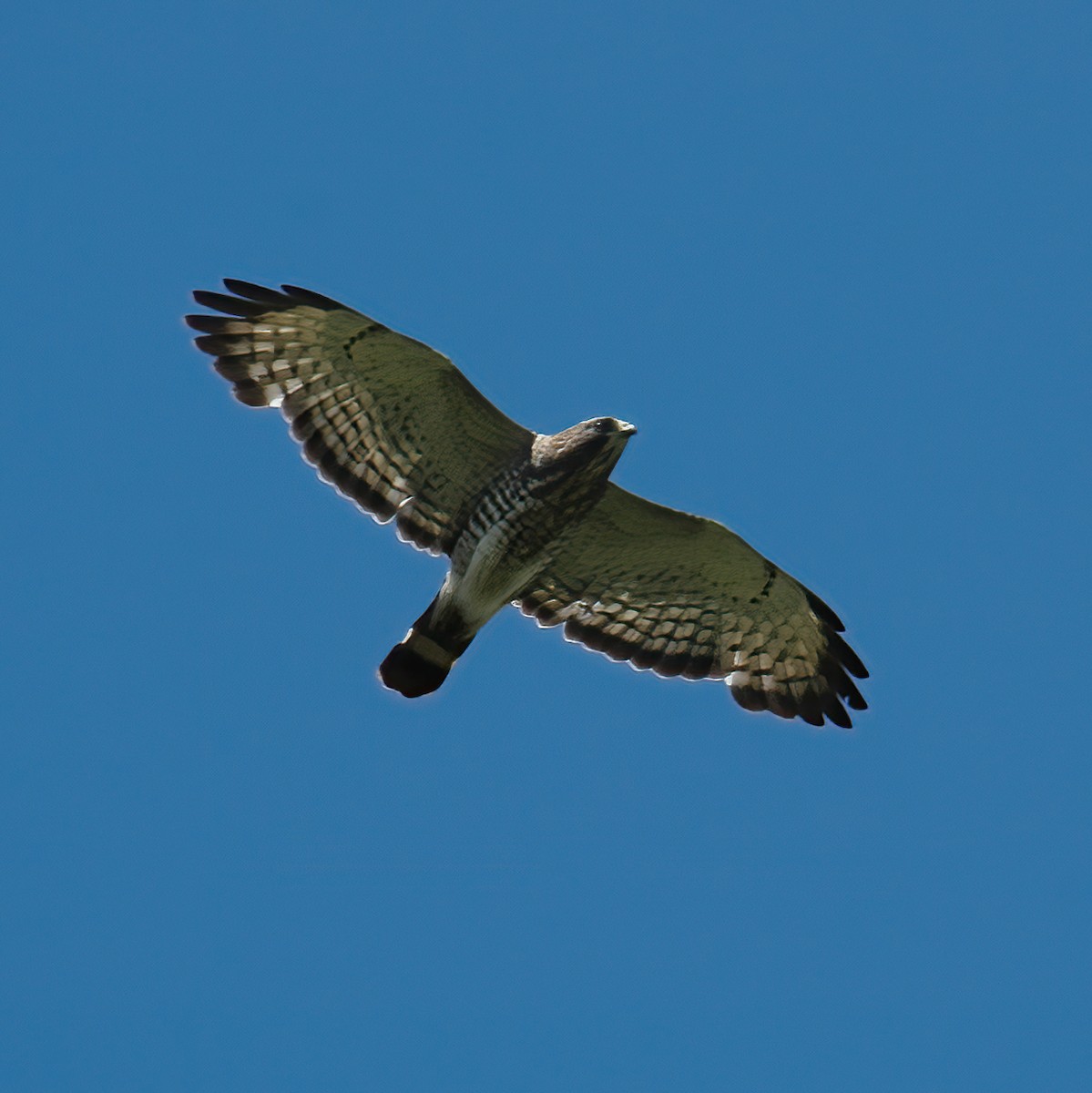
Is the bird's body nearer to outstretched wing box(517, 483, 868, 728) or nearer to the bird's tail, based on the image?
the bird's tail

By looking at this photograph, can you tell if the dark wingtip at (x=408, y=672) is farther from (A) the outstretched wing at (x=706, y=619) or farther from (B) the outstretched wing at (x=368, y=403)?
(A) the outstretched wing at (x=706, y=619)

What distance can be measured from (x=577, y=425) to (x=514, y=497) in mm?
730

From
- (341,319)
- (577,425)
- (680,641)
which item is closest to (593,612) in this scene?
(680,641)

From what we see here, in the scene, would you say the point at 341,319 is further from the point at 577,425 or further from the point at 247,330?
the point at 577,425

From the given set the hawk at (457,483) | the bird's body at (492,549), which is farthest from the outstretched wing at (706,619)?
the bird's body at (492,549)

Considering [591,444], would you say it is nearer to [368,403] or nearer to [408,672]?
[368,403]

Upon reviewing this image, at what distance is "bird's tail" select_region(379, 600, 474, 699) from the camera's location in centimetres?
1417

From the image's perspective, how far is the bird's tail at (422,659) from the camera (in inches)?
558

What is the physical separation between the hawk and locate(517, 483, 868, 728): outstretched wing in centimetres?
2

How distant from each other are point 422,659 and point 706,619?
2375 mm

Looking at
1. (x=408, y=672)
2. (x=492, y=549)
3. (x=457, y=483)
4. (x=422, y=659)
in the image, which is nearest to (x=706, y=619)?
(x=492, y=549)

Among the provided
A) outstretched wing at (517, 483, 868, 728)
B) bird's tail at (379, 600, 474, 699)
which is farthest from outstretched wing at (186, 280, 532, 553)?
outstretched wing at (517, 483, 868, 728)

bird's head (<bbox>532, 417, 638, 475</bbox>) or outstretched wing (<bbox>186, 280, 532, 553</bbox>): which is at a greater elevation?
bird's head (<bbox>532, 417, 638, 475</bbox>)

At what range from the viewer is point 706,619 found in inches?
600
